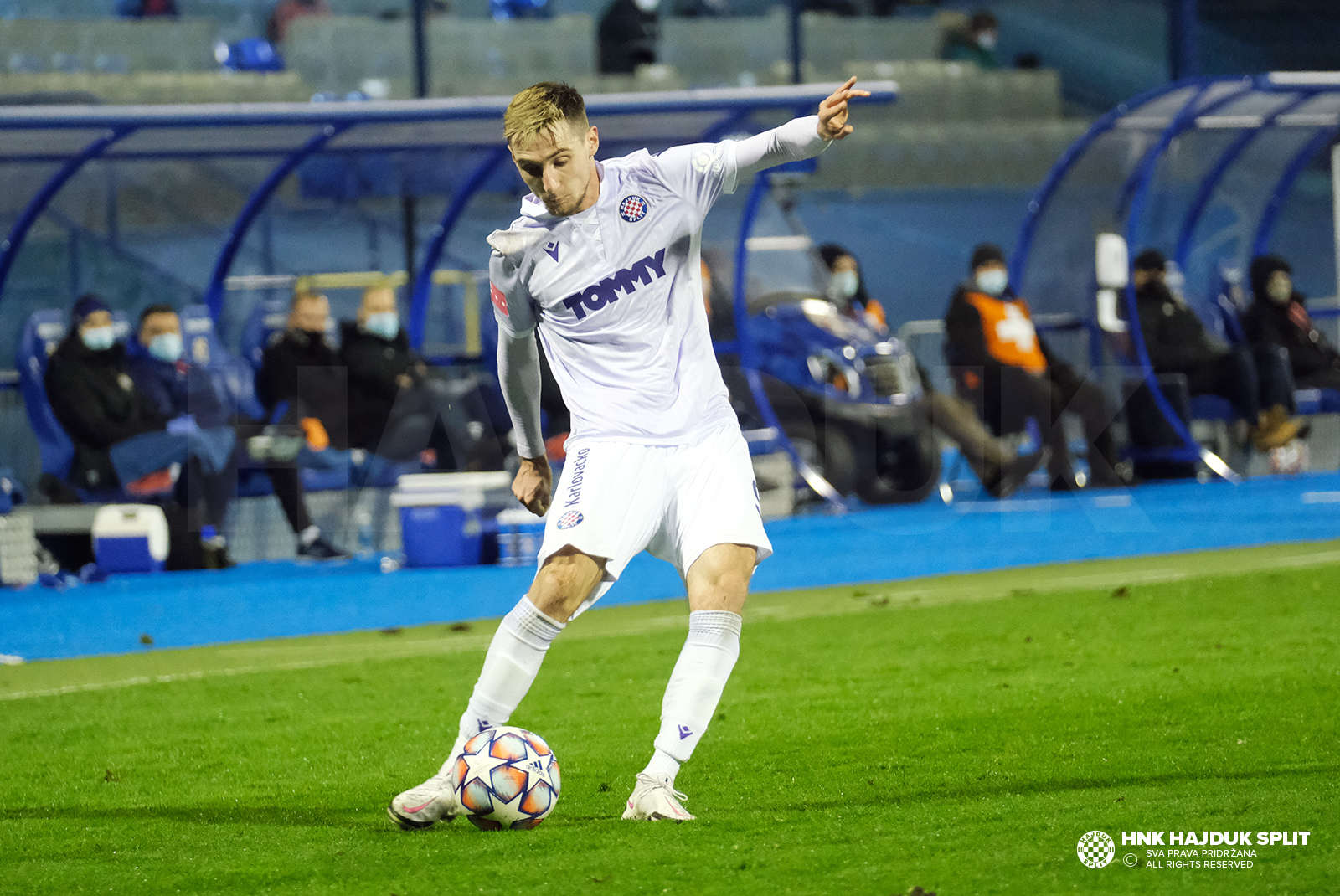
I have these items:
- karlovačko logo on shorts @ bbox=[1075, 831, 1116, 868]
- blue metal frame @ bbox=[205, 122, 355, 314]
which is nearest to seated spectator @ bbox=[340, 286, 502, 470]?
blue metal frame @ bbox=[205, 122, 355, 314]

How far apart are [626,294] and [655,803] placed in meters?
1.27

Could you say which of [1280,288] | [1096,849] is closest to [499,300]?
[1096,849]

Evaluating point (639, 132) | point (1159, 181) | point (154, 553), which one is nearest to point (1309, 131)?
point (1159, 181)

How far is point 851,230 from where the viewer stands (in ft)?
73.2

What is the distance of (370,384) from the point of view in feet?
38.6

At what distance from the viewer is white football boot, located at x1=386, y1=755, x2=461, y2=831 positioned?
4.35 m

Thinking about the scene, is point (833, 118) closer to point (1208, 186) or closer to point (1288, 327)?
point (1288, 327)

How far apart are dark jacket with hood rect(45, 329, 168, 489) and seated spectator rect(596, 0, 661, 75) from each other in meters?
11.7

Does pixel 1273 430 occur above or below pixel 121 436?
below

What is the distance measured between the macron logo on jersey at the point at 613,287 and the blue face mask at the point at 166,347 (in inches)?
305

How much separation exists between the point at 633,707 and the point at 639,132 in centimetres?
687

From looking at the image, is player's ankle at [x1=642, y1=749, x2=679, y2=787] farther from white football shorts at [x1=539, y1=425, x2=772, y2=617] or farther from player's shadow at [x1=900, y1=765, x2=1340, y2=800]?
player's shadow at [x1=900, y1=765, x2=1340, y2=800]

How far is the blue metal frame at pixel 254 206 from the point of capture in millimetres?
11906

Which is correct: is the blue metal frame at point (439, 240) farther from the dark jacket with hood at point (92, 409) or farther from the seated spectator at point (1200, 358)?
the seated spectator at point (1200, 358)
